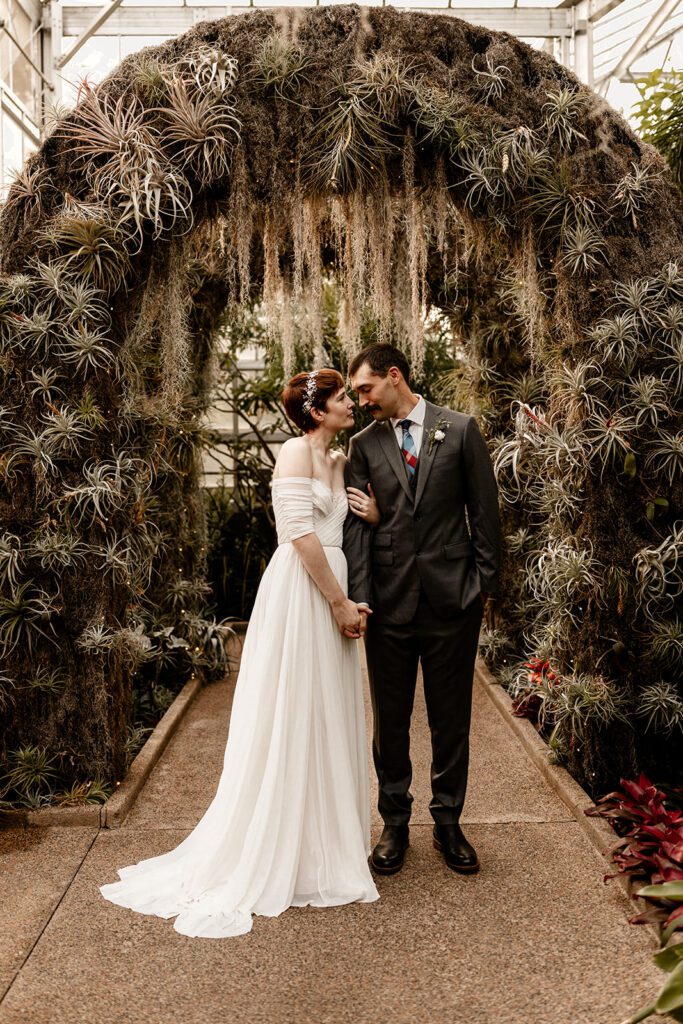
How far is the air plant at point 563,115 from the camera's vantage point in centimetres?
364

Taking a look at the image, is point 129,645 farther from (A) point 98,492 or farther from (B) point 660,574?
(B) point 660,574

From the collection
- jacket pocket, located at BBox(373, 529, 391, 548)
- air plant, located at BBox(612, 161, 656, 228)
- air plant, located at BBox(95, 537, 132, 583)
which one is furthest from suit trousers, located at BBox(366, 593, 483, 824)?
air plant, located at BBox(612, 161, 656, 228)

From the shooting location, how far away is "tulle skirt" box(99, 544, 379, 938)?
2939 millimetres

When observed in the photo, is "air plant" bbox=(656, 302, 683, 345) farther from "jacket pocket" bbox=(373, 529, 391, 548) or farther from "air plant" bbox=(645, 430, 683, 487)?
"jacket pocket" bbox=(373, 529, 391, 548)

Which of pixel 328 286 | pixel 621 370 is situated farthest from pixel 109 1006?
pixel 328 286

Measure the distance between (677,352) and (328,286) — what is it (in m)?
4.55

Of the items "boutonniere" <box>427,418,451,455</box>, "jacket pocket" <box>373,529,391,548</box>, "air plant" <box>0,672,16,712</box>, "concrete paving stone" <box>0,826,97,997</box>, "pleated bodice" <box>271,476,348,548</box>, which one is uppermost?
"boutonniere" <box>427,418,451,455</box>

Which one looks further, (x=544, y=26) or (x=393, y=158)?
(x=544, y=26)

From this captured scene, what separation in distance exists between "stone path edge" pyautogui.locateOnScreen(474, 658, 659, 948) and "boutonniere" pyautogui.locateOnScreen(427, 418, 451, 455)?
4.95 ft

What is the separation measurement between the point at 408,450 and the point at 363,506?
0.87 ft

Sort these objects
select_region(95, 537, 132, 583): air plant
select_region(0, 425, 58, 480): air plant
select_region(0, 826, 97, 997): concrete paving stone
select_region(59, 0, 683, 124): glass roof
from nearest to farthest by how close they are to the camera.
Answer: select_region(0, 826, 97, 997): concrete paving stone, select_region(0, 425, 58, 480): air plant, select_region(95, 537, 132, 583): air plant, select_region(59, 0, 683, 124): glass roof

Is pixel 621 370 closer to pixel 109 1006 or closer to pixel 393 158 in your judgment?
pixel 393 158

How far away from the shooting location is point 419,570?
3176 mm

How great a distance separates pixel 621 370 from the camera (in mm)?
3604
